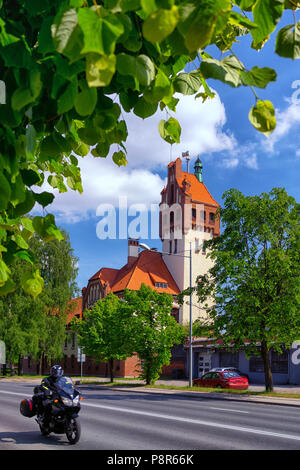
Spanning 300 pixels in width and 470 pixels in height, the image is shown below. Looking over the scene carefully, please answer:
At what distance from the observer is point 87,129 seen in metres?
2.63

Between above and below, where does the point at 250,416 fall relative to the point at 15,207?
below

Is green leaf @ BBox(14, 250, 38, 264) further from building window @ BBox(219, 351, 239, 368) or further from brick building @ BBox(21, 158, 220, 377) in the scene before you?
brick building @ BBox(21, 158, 220, 377)

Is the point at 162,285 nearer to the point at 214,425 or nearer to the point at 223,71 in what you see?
the point at 214,425

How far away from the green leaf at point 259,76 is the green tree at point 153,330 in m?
34.7

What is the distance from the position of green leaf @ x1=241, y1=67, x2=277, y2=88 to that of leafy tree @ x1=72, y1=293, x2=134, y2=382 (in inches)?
1407

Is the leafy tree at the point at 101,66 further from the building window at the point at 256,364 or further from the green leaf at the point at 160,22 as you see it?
the building window at the point at 256,364

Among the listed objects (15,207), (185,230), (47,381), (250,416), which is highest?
(185,230)

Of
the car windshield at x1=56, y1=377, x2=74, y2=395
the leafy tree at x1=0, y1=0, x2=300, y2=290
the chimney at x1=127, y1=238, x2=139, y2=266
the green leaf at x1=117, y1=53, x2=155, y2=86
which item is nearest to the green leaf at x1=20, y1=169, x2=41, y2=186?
the leafy tree at x1=0, y1=0, x2=300, y2=290

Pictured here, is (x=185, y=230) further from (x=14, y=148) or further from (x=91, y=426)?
(x=14, y=148)

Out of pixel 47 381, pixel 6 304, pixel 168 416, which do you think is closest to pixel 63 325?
pixel 6 304

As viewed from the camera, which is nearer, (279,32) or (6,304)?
(279,32)

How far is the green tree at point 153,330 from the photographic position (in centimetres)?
3578

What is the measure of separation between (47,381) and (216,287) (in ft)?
66.4
